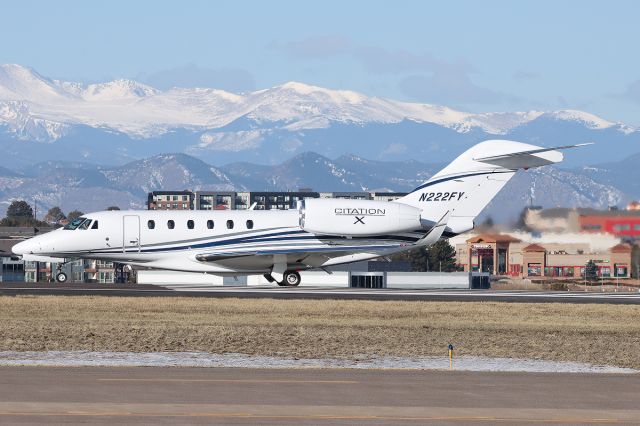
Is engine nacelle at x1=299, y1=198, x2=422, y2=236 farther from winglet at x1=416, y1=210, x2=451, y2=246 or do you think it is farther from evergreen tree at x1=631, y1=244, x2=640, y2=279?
evergreen tree at x1=631, y1=244, x2=640, y2=279

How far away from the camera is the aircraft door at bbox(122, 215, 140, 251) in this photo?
185 feet

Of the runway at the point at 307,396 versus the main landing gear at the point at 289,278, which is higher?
the main landing gear at the point at 289,278

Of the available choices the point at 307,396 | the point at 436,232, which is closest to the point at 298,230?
the point at 436,232

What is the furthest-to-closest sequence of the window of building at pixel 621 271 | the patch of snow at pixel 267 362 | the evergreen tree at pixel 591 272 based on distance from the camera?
1. the evergreen tree at pixel 591 272
2. the window of building at pixel 621 271
3. the patch of snow at pixel 267 362

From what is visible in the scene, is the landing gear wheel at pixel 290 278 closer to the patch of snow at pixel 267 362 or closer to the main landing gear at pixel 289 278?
the main landing gear at pixel 289 278

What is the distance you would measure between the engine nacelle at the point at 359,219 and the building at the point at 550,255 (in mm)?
6074

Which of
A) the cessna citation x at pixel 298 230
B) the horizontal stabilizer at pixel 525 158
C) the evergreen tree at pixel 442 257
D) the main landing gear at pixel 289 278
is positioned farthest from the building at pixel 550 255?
the evergreen tree at pixel 442 257

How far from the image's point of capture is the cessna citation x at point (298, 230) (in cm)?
5559

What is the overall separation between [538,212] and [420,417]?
3763cm

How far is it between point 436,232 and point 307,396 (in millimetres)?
33171

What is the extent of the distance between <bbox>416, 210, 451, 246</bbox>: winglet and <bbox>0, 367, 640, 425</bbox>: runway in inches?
1106

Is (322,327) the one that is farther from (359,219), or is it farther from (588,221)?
(588,221)

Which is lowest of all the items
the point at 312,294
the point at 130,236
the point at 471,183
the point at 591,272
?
the point at 312,294

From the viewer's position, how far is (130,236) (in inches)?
2223
